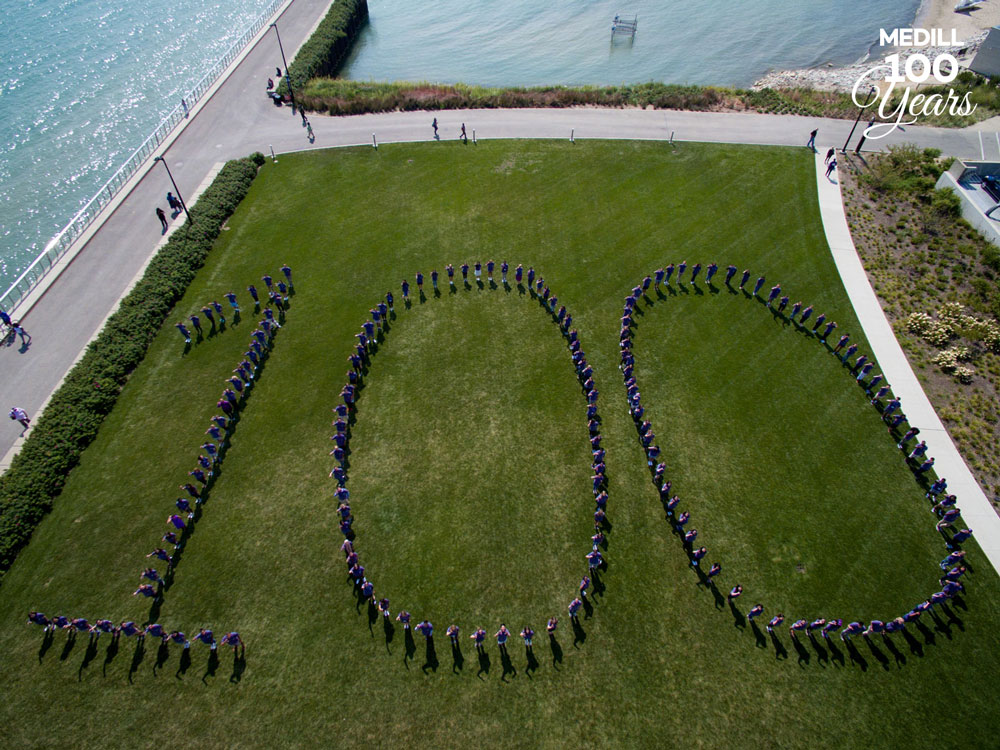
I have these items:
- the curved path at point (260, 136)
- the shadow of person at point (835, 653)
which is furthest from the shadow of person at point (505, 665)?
the curved path at point (260, 136)

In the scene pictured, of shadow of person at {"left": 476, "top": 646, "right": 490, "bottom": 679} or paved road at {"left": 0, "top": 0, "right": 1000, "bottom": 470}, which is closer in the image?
shadow of person at {"left": 476, "top": 646, "right": 490, "bottom": 679}

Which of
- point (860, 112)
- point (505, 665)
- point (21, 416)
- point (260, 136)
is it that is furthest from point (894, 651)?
point (260, 136)

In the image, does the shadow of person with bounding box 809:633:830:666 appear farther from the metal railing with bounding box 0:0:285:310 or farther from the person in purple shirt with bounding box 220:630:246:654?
the metal railing with bounding box 0:0:285:310

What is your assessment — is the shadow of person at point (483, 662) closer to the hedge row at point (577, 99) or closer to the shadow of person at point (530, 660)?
the shadow of person at point (530, 660)

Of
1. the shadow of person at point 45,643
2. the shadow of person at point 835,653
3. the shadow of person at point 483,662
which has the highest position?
the shadow of person at point 45,643

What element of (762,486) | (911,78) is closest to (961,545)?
(762,486)

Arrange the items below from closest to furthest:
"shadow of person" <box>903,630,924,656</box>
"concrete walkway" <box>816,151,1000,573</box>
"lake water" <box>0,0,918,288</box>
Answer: "shadow of person" <box>903,630,924,656</box> → "concrete walkway" <box>816,151,1000,573</box> → "lake water" <box>0,0,918,288</box>

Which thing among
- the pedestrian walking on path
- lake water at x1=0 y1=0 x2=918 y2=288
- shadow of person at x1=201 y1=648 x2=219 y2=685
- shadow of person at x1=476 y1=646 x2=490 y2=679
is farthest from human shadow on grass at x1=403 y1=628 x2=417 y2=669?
lake water at x1=0 y1=0 x2=918 y2=288
